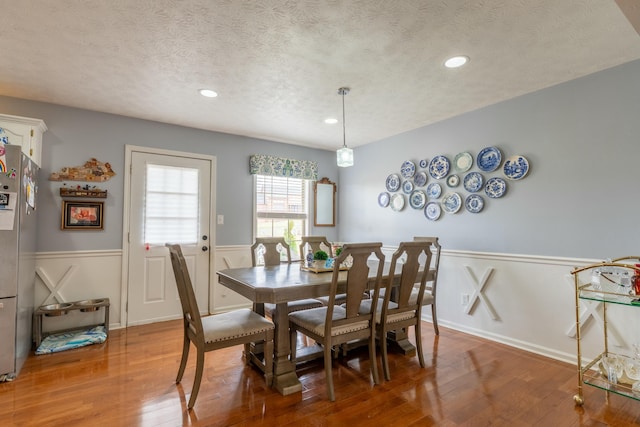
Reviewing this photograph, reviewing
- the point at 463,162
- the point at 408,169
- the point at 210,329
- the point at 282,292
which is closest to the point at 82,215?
the point at 210,329

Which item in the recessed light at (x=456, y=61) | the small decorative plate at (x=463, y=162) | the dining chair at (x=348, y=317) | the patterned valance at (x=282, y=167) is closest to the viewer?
the dining chair at (x=348, y=317)

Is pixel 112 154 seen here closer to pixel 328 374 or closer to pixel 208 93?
pixel 208 93

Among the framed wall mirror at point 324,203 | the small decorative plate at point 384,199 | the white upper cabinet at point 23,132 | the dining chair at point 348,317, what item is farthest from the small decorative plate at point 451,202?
the white upper cabinet at point 23,132

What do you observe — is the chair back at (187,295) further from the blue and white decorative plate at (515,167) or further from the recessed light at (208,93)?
the blue and white decorative plate at (515,167)

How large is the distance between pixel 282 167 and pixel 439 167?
7.34 feet

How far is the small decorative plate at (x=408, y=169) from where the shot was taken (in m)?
4.15

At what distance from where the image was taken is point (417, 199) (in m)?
4.08

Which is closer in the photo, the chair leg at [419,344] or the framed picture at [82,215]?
the chair leg at [419,344]

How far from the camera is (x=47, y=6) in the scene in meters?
1.83

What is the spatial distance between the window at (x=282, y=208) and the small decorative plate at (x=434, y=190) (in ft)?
6.47

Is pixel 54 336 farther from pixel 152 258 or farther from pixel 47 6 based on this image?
pixel 47 6

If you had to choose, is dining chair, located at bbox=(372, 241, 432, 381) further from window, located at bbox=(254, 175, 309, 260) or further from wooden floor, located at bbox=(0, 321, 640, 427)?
window, located at bbox=(254, 175, 309, 260)

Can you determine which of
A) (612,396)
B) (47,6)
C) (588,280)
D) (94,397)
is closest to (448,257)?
(588,280)

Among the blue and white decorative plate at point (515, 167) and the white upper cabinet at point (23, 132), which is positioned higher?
the white upper cabinet at point (23, 132)
